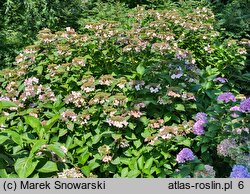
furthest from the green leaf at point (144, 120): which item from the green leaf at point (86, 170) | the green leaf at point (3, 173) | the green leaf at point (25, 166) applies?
the green leaf at point (3, 173)

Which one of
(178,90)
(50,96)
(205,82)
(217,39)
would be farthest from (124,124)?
(217,39)

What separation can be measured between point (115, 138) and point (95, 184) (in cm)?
78

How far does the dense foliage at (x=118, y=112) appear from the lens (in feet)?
7.46

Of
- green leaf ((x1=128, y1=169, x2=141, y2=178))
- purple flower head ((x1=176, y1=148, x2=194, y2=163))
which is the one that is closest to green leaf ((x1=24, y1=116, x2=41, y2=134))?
green leaf ((x1=128, y1=169, x2=141, y2=178))

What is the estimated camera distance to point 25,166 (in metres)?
1.89

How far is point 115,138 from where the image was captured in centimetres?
256

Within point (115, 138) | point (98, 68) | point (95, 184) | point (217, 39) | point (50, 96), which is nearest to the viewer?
point (95, 184)

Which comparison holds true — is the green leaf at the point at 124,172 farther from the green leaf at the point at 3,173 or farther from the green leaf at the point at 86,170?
the green leaf at the point at 3,173

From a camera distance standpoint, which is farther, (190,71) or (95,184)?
(190,71)

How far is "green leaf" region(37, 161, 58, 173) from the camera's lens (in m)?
1.92

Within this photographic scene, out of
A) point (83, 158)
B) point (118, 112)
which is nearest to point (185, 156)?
point (118, 112)

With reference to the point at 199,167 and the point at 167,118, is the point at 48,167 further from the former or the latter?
the point at 167,118

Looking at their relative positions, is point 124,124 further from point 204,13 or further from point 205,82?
point 204,13

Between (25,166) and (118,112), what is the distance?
924 millimetres
